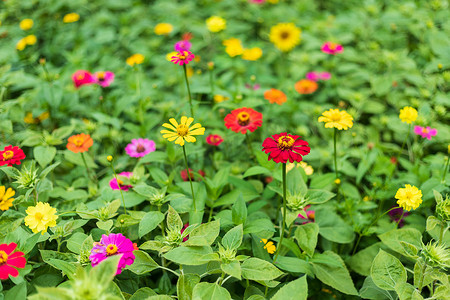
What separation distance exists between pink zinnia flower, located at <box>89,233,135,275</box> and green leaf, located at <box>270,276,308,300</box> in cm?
61

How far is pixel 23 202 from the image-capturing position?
1739 mm

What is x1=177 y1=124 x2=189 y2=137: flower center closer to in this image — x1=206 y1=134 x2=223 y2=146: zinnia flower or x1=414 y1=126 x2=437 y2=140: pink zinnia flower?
x1=206 y1=134 x2=223 y2=146: zinnia flower

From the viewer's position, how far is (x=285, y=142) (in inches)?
55.0

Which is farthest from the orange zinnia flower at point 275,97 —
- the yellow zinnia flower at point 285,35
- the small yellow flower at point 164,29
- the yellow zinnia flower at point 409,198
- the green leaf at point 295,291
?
the small yellow flower at point 164,29

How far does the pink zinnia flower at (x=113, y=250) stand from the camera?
4.58 feet

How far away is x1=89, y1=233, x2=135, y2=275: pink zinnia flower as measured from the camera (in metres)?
1.40

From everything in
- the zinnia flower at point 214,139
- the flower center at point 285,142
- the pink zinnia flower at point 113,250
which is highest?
the flower center at point 285,142

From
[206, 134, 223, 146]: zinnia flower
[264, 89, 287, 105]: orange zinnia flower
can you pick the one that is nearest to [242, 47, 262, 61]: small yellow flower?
[264, 89, 287, 105]: orange zinnia flower

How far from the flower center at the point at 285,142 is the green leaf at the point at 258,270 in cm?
48

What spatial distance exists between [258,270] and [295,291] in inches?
7.1

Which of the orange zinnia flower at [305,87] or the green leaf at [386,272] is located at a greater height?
the orange zinnia flower at [305,87]

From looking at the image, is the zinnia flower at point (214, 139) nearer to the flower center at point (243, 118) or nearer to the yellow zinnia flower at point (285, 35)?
the flower center at point (243, 118)

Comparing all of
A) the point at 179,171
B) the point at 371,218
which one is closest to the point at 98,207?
the point at 179,171

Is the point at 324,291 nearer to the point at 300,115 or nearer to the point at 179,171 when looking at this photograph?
the point at 179,171
